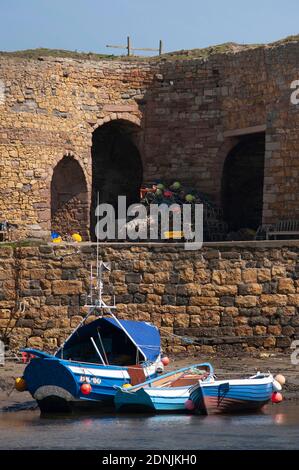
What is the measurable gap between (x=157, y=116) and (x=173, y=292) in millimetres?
8270

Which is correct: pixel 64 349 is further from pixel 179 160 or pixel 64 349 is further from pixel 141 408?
pixel 179 160

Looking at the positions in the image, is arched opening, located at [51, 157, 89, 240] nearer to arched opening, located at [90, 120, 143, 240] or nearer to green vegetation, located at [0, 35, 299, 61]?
arched opening, located at [90, 120, 143, 240]

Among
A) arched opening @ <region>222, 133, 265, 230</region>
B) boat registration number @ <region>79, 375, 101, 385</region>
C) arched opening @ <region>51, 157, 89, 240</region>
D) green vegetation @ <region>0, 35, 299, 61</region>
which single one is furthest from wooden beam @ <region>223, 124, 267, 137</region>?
boat registration number @ <region>79, 375, 101, 385</region>

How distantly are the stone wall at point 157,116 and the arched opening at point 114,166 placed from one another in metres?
1.00

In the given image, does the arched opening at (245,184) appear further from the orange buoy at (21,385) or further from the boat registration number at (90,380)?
the orange buoy at (21,385)

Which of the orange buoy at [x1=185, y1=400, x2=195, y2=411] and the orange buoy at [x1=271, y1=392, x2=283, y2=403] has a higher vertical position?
the orange buoy at [x1=271, y1=392, x2=283, y2=403]

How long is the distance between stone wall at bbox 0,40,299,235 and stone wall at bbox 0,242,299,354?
4790mm

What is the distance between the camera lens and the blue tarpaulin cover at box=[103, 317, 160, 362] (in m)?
26.9

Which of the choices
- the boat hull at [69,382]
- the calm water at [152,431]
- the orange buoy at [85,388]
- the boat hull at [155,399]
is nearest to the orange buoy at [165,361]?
the boat hull at [69,382]

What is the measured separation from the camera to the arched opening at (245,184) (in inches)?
1439

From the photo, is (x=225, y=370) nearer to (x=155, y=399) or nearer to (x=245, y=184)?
(x=155, y=399)

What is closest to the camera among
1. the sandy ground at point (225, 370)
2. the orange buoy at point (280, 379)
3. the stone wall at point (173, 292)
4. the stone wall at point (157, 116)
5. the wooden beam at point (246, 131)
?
the orange buoy at point (280, 379)

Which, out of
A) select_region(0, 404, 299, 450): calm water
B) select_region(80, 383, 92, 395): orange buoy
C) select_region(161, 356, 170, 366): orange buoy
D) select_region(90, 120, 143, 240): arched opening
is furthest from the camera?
Answer: select_region(90, 120, 143, 240): arched opening

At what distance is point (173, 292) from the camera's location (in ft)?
96.9
